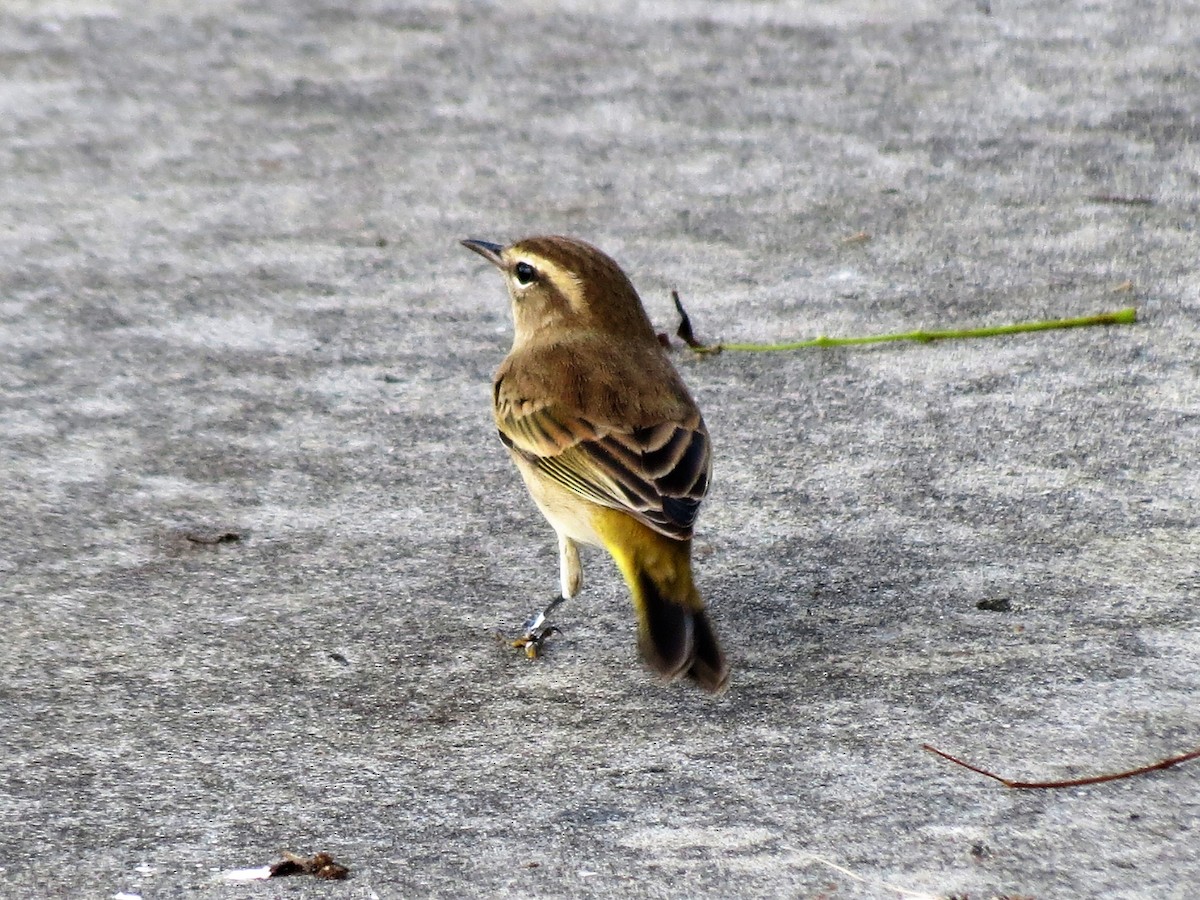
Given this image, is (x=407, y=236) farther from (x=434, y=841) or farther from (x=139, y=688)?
(x=434, y=841)

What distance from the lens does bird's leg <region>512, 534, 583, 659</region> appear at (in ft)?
16.6

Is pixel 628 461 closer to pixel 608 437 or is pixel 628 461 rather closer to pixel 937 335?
pixel 608 437

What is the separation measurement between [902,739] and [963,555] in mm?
1141

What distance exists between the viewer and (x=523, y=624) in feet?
16.8

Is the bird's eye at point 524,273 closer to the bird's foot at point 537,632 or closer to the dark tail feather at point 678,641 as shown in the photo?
the bird's foot at point 537,632

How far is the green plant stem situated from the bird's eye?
1.25 m

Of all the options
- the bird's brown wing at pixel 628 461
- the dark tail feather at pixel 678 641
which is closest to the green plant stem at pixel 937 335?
the bird's brown wing at pixel 628 461

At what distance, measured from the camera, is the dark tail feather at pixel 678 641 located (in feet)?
14.6

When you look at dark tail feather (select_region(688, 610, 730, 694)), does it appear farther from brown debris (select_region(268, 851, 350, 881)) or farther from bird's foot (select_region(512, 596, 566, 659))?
brown debris (select_region(268, 851, 350, 881))

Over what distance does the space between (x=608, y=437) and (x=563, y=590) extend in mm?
511

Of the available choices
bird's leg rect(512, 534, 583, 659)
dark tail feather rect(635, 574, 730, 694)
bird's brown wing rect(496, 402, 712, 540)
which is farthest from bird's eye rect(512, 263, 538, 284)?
dark tail feather rect(635, 574, 730, 694)

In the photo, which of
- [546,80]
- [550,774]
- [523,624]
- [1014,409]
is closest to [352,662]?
[523,624]

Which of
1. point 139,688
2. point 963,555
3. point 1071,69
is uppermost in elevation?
point 1071,69

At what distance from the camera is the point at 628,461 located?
189 inches
